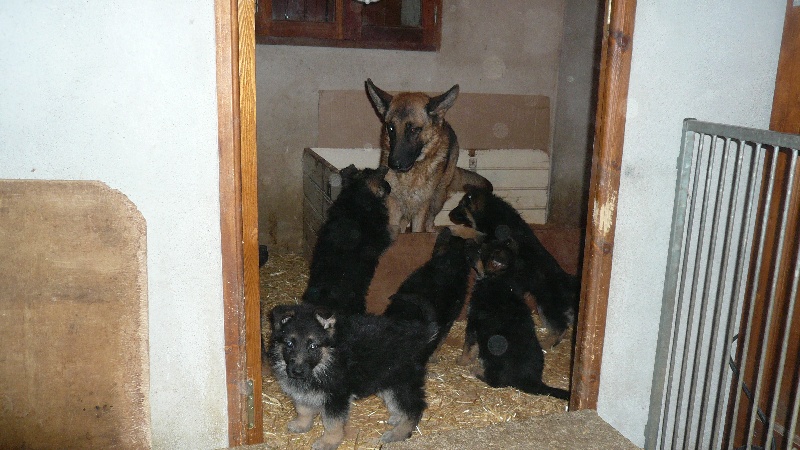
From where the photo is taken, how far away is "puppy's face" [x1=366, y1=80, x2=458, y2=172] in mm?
6461

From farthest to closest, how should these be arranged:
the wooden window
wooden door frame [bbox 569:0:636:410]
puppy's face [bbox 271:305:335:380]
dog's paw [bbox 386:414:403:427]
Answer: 1. the wooden window
2. dog's paw [bbox 386:414:403:427]
3. puppy's face [bbox 271:305:335:380]
4. wooden door frame [bbox 569:0:636:410]

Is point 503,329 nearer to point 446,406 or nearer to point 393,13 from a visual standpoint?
point 446,406

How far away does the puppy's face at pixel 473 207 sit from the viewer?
619 centimetres

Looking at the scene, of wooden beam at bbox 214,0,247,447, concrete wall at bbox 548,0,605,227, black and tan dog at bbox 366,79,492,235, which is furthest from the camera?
concrete wall at bbox 548,0,605,227

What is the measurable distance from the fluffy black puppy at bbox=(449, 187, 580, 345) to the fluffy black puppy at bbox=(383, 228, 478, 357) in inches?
19.2

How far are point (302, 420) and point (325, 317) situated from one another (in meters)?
0.94

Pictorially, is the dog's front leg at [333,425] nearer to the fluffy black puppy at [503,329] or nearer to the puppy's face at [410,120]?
the fluffy black puppy at [503,329]

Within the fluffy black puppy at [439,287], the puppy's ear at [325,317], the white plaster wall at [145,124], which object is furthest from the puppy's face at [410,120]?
the white plaster wall at [145,124]

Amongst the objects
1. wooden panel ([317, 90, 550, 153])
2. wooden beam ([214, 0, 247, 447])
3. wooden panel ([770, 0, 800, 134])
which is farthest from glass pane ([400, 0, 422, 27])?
wooden beam ([214, 0, 247, 447])

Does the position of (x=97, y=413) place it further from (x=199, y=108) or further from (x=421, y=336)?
(x=421, y=336)

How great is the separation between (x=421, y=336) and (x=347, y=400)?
26.3 inches

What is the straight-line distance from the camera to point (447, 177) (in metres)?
7.04

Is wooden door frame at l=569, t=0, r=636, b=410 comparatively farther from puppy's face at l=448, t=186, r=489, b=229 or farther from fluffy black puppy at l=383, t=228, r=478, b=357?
puppy's face at l=448, t=186, r=489, b=229

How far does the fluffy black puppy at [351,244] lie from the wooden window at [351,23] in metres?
2.68
